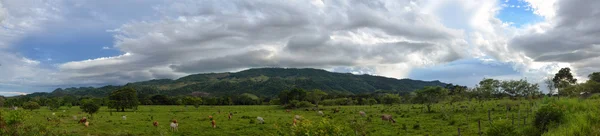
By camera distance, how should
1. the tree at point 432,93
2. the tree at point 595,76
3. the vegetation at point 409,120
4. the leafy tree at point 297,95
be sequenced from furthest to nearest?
the leafy tree at point 297,95
the tree at point 595,76
the tree at point 432,93
the vegetation at point 409,120

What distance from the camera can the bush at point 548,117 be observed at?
1655 centimetres

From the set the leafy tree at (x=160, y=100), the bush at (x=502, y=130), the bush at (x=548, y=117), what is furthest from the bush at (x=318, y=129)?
the leafy tree at (x=160, y=100)

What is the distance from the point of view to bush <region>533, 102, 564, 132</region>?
16.5m

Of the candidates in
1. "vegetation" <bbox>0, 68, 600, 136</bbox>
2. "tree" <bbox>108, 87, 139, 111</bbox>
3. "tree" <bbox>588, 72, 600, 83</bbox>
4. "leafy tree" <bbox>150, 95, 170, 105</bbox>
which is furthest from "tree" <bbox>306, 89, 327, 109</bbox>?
"tree" <bbox>588, 72, 600, 83</bbox>

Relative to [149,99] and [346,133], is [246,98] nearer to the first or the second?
[149,99]

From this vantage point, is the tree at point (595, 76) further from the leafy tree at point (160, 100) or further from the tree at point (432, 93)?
the leafy tree at point (160, 100)

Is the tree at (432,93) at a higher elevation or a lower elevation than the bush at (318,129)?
higher

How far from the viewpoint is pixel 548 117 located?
17.1 meters

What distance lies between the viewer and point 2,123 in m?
23.6

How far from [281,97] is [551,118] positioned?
89882 mm

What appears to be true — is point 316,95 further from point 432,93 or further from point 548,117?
point 548,117

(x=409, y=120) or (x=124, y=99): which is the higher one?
(x=124, y=99)

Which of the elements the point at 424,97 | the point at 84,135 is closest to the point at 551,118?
the point at 84,135

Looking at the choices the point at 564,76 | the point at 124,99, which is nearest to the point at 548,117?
the point at 124,99
